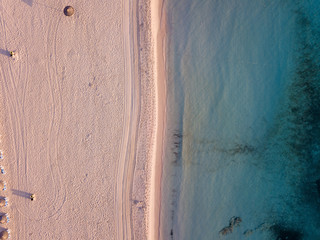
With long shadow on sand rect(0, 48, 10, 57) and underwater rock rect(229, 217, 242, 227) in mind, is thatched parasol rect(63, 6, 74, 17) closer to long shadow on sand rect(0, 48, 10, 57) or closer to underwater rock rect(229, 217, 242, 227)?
long shadow on sand rect(0, 48, 10, 57)

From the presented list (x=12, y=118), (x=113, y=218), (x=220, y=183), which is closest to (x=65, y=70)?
(x=12, y=118)

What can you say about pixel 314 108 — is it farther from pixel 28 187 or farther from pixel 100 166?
pixel 28 187

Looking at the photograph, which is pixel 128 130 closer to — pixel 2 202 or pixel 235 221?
pixel 235 221

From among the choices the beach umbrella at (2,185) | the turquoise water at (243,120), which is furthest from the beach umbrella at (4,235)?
the turquoise water at (243,120)

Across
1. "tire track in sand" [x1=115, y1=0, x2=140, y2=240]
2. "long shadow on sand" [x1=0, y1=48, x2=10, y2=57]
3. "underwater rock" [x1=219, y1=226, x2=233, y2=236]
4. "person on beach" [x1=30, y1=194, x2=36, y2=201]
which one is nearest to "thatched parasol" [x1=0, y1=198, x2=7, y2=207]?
"person on beach" [x1=30, y1=194, x2=36, y2=201]

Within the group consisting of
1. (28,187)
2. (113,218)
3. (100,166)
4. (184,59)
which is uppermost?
(184,59)

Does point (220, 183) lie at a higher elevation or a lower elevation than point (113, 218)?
higher

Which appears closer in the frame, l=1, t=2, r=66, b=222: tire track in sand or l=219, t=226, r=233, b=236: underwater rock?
l=1, t=2, r=66, b=222: tire track in sand
